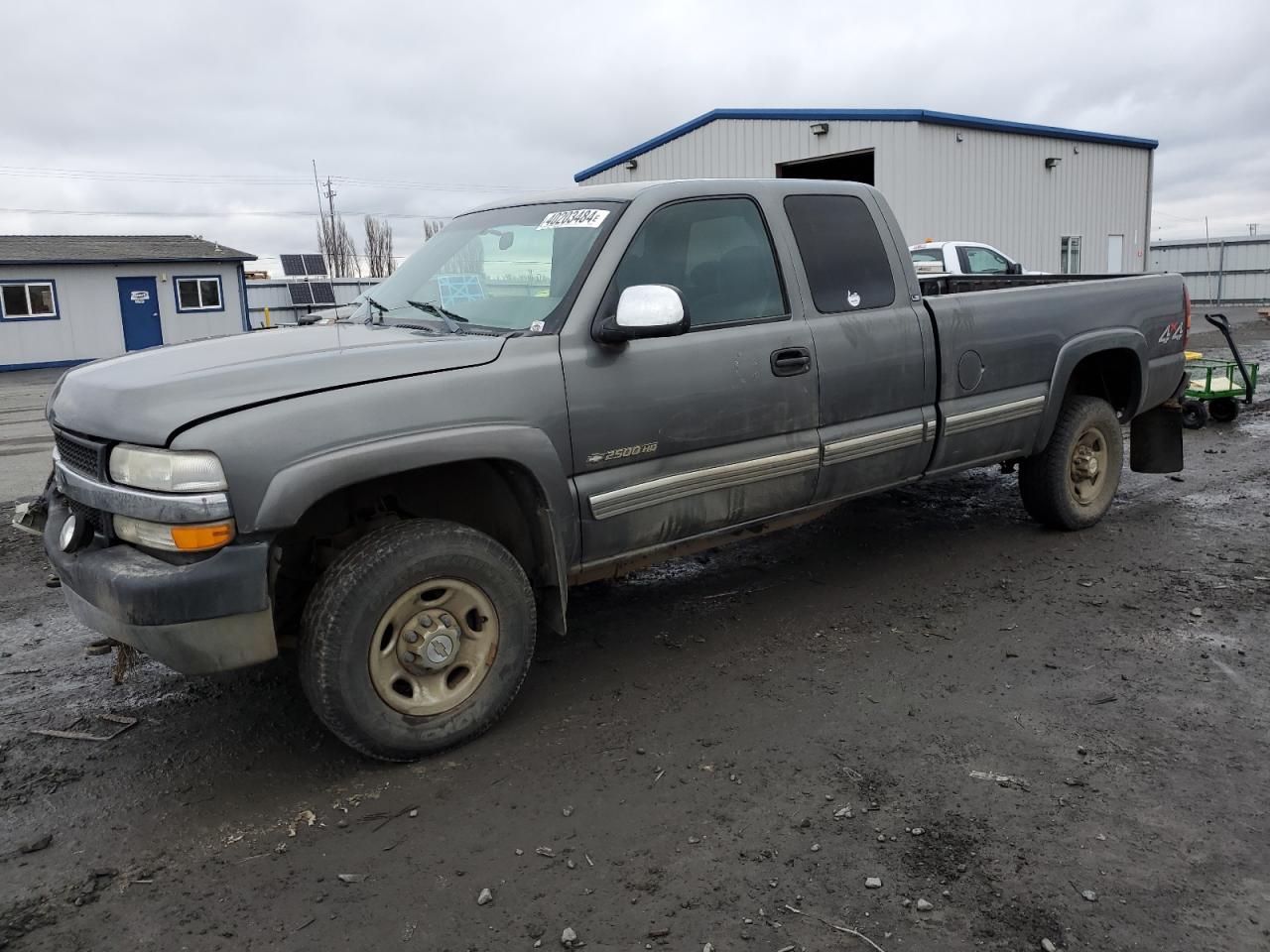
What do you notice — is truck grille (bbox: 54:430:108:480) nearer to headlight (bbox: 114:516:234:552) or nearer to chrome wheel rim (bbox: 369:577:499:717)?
headlight (bbox: 114:516:234:552)

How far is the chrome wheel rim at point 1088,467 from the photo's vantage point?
235 inches

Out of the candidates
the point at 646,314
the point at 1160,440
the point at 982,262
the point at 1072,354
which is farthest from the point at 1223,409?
the point at 646,314

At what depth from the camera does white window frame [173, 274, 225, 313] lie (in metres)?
31.2

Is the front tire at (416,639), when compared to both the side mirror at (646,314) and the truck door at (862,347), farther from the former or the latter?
the truck door at (862,347)

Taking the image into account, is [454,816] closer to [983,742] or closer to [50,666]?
[983,742]

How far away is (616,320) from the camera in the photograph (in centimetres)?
366

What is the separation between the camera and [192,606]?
297 centimetres

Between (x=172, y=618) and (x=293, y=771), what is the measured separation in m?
0.80

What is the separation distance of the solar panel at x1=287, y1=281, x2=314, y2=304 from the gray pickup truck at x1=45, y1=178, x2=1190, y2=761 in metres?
35.1

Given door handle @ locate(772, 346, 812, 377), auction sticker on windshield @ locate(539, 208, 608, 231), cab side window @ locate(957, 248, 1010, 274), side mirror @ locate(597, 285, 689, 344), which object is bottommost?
door handle @ locate(772, 346, 812, 377)

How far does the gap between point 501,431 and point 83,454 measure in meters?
1.42

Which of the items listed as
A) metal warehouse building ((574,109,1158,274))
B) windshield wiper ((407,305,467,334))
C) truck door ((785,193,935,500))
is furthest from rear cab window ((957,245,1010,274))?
windshield wiper ((407,305,467,334))

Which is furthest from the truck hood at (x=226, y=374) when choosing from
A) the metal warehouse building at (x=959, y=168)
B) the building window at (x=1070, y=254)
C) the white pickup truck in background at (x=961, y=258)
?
the building window at (x=1070, y=254)

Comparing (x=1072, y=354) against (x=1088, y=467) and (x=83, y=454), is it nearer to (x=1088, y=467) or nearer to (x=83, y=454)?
(x=1088, y=467)
